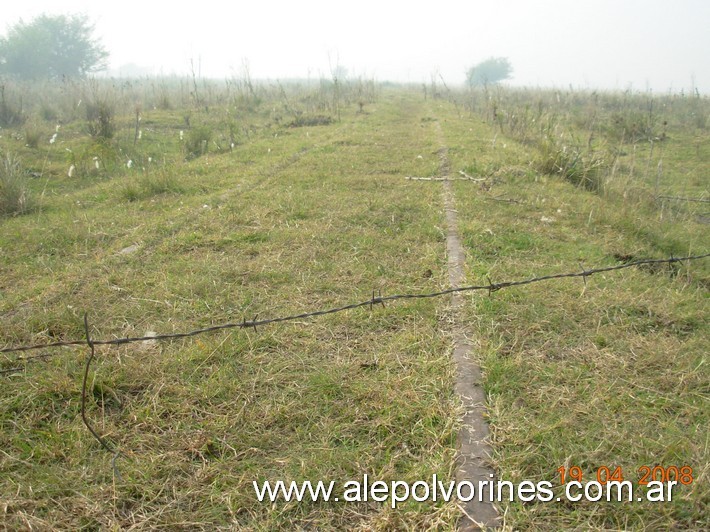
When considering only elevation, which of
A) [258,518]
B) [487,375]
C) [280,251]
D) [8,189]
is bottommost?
[258,518]

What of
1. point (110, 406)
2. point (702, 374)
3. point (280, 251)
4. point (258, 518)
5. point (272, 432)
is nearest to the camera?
point (258, 518)

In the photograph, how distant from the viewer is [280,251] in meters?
3.94

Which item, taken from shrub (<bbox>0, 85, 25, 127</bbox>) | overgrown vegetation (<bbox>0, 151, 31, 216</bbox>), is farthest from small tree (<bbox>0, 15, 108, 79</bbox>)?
overgrown vegetation (<bbox>0, 151, 31, 216</bbox>)

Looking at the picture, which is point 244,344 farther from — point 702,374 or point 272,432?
point 702,374

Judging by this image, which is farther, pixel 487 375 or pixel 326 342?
pixel 326 342

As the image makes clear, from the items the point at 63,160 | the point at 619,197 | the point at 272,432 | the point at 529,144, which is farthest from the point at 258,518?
the point at 529,144

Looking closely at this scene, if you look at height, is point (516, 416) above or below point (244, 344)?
below

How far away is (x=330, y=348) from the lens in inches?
105

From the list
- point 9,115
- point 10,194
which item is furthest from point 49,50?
point 10,194

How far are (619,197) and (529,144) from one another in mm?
3995
